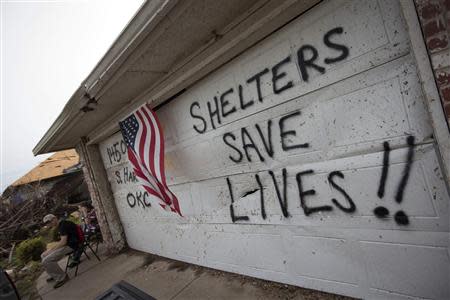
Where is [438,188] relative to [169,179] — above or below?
below

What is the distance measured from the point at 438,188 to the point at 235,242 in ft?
7.74

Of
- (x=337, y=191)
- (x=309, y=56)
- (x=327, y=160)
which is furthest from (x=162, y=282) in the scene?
(x=309, y=56)

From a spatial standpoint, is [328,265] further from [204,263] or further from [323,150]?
[204,263]

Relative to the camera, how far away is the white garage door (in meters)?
2.06

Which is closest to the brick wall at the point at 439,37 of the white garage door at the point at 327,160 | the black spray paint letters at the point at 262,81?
the white garage door at the point at 327,160

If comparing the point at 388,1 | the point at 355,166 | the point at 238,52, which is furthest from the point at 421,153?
the point at 238,52

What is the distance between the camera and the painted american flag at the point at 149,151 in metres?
3.77

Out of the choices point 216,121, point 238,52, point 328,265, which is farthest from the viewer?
point 216,121

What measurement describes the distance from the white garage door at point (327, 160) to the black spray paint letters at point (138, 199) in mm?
1782

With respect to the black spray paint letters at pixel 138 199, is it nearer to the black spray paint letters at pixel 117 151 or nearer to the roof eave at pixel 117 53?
the black spray paint letters at pixel 117 151

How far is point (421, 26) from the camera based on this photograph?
1.67 metres

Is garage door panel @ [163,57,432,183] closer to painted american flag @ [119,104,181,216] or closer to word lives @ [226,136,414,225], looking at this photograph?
word lives @ [226,136,414,225]

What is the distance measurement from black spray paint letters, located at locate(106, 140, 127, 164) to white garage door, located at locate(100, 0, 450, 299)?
212cm

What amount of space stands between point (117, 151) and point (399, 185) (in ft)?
16.6
